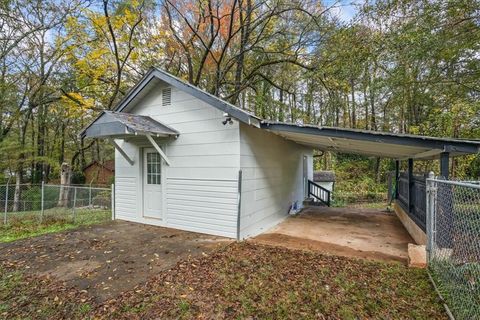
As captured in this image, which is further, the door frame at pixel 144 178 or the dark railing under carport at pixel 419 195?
the door frame at pixel 144 178

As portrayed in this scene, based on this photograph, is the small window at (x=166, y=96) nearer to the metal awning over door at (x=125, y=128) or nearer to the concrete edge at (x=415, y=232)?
the metal awning over door at (x=125, y=128)

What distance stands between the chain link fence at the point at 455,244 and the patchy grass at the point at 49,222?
7.93 metres

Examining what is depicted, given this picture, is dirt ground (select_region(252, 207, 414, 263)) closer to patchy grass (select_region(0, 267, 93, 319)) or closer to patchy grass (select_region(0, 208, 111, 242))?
patchy grass (select_region(0, 267, 93, 319))

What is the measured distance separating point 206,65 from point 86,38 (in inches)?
207

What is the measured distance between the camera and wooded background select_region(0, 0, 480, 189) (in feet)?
24.3

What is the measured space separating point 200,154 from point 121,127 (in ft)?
5.92

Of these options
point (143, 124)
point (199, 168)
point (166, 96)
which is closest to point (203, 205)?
point (199, 168)

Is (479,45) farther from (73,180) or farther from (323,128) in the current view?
(73,180)

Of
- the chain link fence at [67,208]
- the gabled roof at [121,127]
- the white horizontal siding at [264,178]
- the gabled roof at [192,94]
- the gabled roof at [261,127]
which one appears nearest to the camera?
the gabled roof at [261,127]

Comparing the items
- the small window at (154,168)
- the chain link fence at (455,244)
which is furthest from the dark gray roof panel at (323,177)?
the chain link fence at (455,244)

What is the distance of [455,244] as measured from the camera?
4.07 m

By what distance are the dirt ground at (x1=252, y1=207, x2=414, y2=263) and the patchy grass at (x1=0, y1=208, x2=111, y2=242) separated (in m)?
5.35

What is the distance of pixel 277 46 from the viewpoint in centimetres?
1151

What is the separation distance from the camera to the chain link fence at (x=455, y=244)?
285 centimetres
